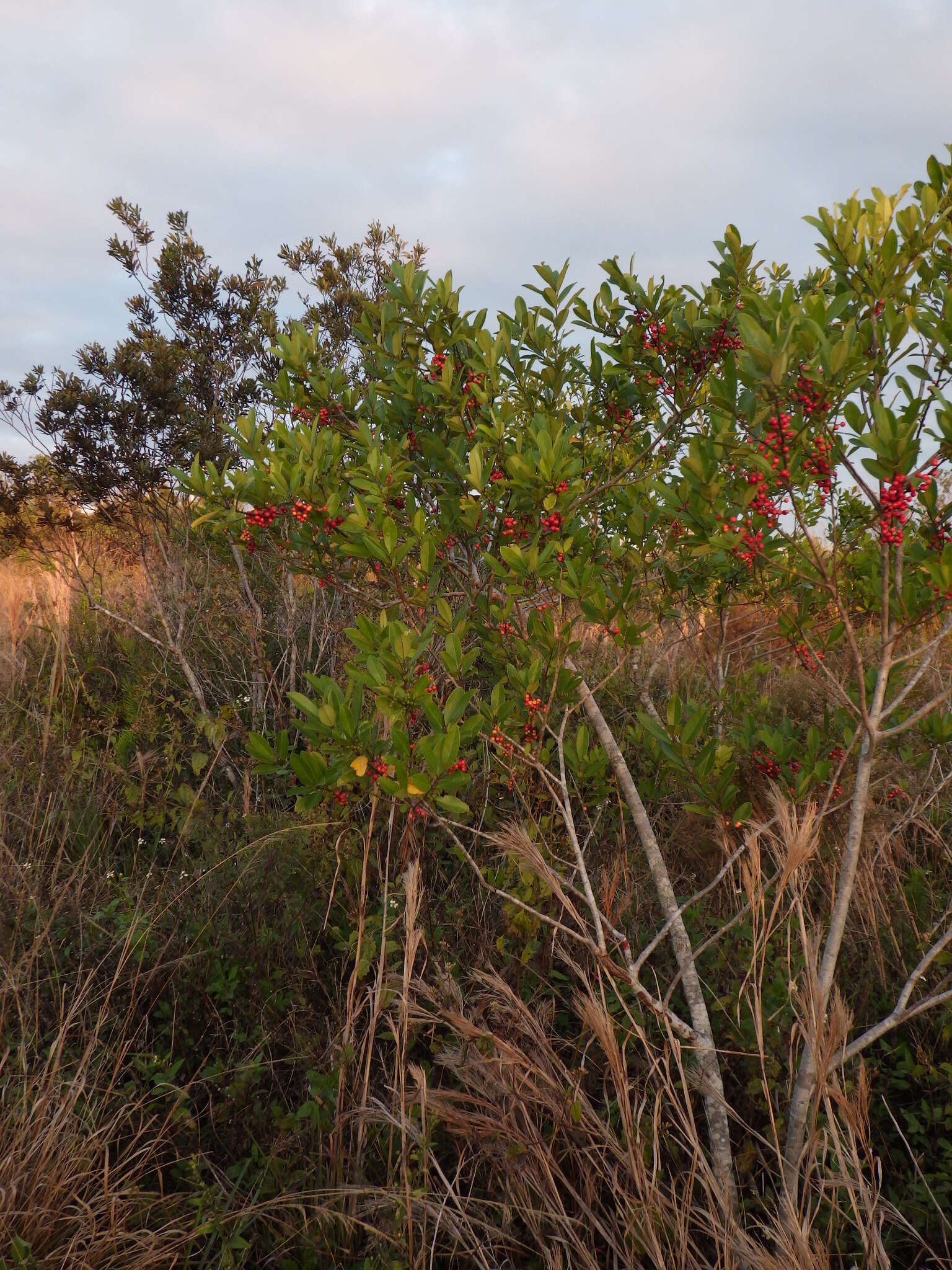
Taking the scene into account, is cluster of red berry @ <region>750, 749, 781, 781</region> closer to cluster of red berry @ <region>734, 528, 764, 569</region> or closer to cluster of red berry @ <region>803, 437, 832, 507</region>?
cluster of red berry @ <region>734, 528, 764, 569</region>

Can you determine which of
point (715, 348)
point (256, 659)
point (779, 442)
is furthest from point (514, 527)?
point (256, 659)

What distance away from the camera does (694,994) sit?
1966 mm

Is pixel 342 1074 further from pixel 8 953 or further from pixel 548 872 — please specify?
pixel 8 953

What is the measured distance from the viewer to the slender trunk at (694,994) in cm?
180

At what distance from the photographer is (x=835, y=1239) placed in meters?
1.66

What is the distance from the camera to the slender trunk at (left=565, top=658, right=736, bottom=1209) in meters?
1.80

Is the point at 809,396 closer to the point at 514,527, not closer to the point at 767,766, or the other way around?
the point at 514,527

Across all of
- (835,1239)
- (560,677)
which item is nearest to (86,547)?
(560,677)

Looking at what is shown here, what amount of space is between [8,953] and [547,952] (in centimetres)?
162

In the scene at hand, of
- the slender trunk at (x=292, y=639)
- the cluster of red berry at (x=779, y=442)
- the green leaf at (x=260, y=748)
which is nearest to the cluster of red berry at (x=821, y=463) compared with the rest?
the cluster of red berry at (x=779, y=442)

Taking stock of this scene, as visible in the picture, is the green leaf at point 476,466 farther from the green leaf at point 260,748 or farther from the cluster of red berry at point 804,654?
the cluster of red berry at point 804,654

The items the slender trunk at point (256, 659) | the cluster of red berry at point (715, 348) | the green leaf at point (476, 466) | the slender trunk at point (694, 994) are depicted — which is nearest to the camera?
the slender trunk at point (694, 994)

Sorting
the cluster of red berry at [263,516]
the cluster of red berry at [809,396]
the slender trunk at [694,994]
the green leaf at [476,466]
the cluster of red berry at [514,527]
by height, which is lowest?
the slender trunk at [694,994]

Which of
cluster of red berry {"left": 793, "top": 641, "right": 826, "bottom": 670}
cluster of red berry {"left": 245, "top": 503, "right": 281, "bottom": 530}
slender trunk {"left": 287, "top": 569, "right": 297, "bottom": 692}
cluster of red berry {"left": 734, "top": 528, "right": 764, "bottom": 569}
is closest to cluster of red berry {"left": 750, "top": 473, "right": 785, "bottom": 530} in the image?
cluster of red berry {"left": 734, "top": 528, "right": 764, "bottom": 569}
